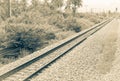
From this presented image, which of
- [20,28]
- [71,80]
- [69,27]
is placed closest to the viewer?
[71,80]

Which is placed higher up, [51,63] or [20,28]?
[20,28]

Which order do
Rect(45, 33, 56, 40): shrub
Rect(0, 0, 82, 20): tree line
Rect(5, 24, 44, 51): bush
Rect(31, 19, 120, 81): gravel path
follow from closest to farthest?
Rect(31, 19, 120, 81): gravel path → Rect(5, 24, 44, 51): bush → Rect(45, 33, 56, 40): shrub → Rect(0, 0, 82, 20): tree line

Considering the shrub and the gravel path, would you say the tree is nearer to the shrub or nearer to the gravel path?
the shrub

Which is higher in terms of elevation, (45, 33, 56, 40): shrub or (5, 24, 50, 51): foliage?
(5, 24, 50, 51): foliage

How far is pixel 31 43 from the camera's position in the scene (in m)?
17.8

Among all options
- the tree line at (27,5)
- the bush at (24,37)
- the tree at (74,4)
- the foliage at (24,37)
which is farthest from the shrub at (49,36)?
the tree at (74,4)

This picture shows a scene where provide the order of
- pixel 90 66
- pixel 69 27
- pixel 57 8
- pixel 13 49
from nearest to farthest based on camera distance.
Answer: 1. pixel 90 66
2. pixel 13 49
3. pixel 69 27
4. pixel 57 8

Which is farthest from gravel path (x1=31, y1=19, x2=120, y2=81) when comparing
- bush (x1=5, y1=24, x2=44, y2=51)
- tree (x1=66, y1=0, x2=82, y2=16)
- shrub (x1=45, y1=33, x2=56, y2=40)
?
tree (x1=66, y1=0, x2=82, y2=16)

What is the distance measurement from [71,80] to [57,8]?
42.9 metres

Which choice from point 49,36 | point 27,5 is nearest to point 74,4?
point 27,5

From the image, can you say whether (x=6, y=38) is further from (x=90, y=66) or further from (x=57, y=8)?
(x=57, y=8)

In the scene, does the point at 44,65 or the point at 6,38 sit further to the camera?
the point at 6,38

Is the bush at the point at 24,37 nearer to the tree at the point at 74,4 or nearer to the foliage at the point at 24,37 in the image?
the foliage at the point at 24,37

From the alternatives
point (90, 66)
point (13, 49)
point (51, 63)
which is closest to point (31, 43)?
point (13, 49)
